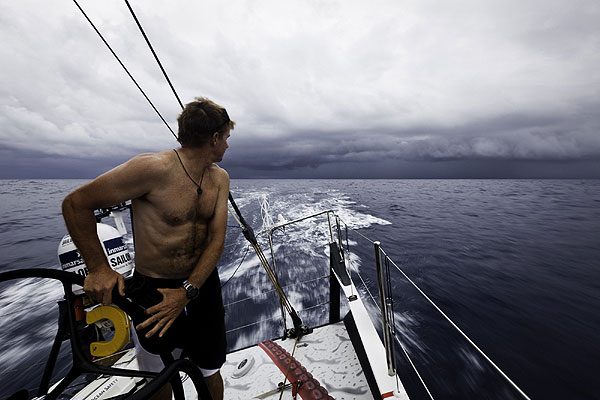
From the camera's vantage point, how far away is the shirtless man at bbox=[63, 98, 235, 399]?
132 centimetres

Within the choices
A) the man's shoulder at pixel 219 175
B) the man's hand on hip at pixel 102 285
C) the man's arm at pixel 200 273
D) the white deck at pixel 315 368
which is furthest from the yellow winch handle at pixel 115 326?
the white deck at pixel 315 368

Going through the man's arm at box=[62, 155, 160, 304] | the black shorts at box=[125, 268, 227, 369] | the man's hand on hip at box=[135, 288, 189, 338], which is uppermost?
the man's arm at box=[62, 155, 160, 304]

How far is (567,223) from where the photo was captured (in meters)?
14.0

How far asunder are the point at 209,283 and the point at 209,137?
1.17 meters

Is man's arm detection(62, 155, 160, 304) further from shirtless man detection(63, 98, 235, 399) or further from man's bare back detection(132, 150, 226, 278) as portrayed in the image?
man's bare back detection(132, 150, 226, 278)

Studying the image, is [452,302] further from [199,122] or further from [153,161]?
[153,161]

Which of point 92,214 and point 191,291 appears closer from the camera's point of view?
point 92,214

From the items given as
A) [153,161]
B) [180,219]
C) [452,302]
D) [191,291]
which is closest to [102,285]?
[191,291]

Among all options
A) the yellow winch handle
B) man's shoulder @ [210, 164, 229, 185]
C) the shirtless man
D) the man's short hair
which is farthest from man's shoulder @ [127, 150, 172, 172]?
the yellow winch handle

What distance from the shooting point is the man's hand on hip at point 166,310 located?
1261 mm

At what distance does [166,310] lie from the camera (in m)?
1.34

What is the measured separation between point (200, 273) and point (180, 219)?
16.2 inches

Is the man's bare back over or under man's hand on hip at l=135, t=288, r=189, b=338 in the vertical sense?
over

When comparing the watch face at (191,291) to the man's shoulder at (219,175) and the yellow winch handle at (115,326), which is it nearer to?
the yellow winch handle at (115,326)
